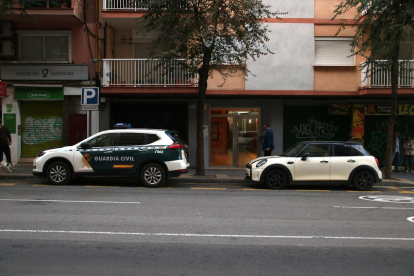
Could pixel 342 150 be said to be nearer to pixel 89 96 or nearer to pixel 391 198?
pixel 391 198

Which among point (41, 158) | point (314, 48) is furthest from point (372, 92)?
point (41, 158)

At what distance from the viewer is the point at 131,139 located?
11.0 m

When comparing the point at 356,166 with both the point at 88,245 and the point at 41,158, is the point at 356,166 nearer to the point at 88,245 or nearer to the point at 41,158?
the point at 88,245

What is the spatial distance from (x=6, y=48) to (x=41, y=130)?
3.60 metres

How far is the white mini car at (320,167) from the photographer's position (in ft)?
35.4

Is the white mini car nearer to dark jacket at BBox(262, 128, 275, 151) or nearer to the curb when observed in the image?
the curb

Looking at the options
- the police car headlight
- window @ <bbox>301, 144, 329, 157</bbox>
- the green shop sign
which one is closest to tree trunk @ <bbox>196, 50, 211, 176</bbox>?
the police car headlight

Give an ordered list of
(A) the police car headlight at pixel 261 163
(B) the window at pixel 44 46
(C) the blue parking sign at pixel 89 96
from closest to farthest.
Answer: (A) the police car headlight at pixel 261 163 < (C) the blue parking sign at pixel 89 96 < (B) the window at pixel 44 46

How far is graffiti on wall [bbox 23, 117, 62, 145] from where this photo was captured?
52.7ft

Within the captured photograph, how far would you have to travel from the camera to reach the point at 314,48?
1590 centimetres

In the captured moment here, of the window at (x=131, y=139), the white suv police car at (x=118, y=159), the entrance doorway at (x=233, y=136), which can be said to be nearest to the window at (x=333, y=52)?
the entrance doorway at (x=233, y=136)

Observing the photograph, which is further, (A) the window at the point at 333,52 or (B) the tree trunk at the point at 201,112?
(A) the window at the point at 333,52

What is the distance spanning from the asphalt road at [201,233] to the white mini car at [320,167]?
114cm

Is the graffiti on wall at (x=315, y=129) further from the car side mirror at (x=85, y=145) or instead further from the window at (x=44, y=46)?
the window at (x=44, y=46)
